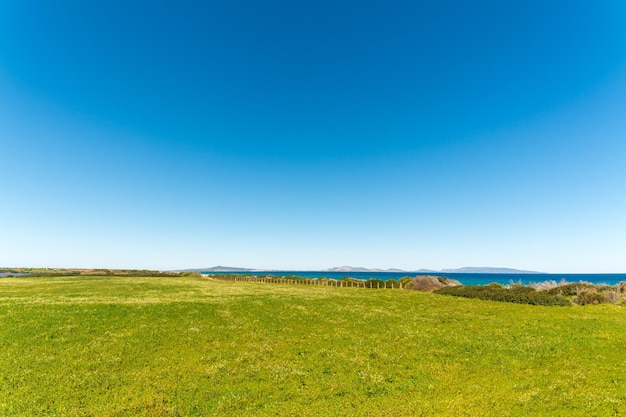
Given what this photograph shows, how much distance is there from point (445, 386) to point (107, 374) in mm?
15092

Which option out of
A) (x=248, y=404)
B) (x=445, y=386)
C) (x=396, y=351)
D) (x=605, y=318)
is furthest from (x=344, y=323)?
(x=605, y=318)

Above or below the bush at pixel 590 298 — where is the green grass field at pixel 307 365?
below

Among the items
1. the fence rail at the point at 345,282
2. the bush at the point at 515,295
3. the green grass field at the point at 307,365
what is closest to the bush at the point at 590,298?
the bush at the point at 515,295

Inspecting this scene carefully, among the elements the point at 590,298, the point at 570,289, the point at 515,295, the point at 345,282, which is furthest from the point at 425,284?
the point at 590,298

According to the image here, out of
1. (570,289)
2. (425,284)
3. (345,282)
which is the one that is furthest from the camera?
(345,282)

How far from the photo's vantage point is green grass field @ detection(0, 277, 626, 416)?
11.1 meters

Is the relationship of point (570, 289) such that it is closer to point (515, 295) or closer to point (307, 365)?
point (515, 295)

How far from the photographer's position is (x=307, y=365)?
15016 mm

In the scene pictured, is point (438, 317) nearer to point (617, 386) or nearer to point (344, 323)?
point (344, 323)

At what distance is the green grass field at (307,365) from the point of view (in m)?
11.1

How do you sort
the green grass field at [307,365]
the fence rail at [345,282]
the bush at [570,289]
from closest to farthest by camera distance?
the green grass field at [307,365], the bush at [570,289], the fence rail at [345,282]

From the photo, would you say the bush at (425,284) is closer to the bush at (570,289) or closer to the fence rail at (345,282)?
the fence rail at (345,282)

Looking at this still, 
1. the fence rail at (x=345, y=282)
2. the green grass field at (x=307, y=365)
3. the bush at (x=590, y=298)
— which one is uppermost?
the bush at (x=590, y=298)

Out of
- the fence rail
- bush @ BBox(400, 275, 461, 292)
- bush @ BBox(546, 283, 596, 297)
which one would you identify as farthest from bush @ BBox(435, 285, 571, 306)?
the fence rail
